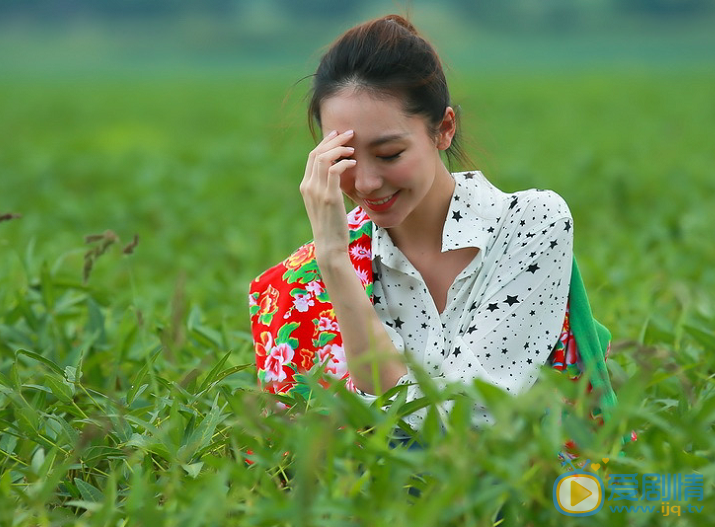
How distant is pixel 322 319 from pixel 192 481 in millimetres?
678

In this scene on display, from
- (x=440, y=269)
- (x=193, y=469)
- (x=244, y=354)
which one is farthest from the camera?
(x=244, y=354)

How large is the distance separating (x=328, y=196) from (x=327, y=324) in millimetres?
429

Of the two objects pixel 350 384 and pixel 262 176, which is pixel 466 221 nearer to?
pixel 350 384

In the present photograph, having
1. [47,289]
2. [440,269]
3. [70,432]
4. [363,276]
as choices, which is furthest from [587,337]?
[47,289]

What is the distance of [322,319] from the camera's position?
2.50m

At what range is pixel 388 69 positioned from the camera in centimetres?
225

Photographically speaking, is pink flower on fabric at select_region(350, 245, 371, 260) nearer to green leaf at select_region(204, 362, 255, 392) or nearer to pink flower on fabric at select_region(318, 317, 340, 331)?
pink flower on fabric at select_region(318, 317, 340, 331)

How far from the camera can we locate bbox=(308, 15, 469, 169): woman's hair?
2242 mm

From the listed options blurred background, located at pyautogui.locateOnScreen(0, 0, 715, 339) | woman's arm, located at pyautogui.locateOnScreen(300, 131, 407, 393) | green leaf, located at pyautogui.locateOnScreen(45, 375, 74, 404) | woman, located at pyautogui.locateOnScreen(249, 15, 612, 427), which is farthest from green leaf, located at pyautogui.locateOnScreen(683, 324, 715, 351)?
green leaf, located at pyautogui.locateOnScreen(45, 375, 74, 404)

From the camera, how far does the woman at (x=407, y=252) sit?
2195 mm

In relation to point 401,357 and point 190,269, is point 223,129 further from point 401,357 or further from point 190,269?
point 401,357

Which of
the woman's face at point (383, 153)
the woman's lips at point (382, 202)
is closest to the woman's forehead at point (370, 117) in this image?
the woman's face at point (383, 153)

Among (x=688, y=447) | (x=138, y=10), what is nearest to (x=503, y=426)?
(x=688, y=447)

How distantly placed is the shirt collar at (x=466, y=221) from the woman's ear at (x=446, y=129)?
0.32 ft
